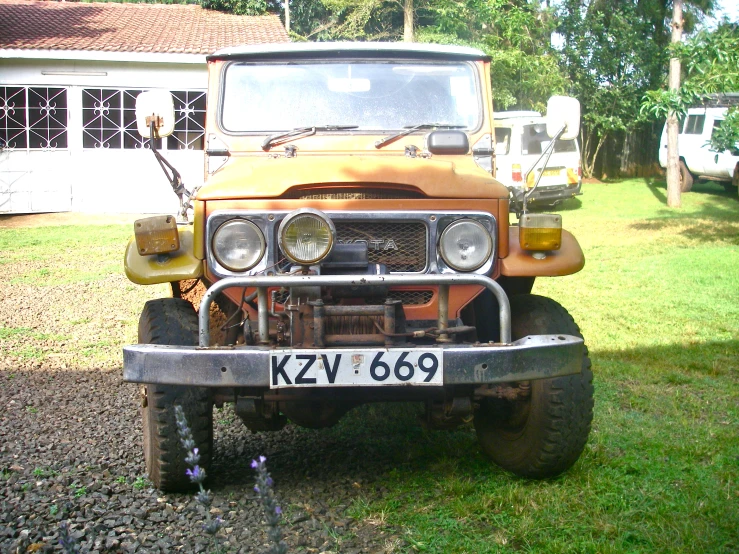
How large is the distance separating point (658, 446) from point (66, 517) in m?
2.88

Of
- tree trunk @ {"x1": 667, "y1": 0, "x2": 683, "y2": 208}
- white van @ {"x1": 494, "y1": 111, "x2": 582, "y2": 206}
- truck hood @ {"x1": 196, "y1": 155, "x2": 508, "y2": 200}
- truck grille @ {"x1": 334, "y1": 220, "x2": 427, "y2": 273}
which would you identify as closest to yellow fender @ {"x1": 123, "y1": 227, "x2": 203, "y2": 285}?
truck hood @ {"x1": 196, "y1": 155, "x2": 508, "y2": 200}

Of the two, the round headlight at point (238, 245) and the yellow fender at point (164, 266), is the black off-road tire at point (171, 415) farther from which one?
the round headlight at point (238, 245)

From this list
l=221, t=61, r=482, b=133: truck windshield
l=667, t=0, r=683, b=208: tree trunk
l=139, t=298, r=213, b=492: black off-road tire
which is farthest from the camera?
l=667, t=0, r=683, b=208: tree trunk

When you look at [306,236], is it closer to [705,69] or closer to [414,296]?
[414,296]

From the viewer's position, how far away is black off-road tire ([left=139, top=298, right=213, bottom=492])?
362 cm

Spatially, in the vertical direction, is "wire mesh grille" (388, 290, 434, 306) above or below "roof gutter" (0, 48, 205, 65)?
below

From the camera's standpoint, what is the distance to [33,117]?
17.0m

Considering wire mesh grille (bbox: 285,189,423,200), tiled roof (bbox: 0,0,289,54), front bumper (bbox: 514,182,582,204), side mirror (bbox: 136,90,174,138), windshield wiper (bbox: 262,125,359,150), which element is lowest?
front bumper (bbox: 514,182,582,204)

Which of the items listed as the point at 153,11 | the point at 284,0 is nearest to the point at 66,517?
the point at 153,11

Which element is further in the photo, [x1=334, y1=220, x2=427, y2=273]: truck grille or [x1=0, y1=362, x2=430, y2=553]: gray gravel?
[x1=334, y1=220, x2=427, y2=273]: truck grille

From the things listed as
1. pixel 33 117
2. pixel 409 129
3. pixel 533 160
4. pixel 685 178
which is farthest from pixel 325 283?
pixel 685 178

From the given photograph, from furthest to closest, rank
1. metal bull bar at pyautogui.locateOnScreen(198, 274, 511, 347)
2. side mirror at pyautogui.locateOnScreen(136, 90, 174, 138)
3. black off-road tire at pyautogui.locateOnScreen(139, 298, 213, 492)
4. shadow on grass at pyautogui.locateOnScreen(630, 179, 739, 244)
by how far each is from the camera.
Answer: shadow on grass at pyautogui.locateOnScreen(630, 179, 739, 244) → side mirror at pyautogui.locateOnScreen(136, 90, 174, 138) → black off-road tire at pyautogui.locateOnScreen(139, 298, 213, 492) → metal bull bar at pyautogui.locateOnScreen(198, 274, 511, 347)

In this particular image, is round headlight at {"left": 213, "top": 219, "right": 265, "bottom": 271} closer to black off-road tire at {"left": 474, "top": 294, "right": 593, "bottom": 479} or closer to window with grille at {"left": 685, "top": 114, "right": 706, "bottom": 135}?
black off-road tire at {"left": 474, "top": 294, "right": 593, "bottom": 479}

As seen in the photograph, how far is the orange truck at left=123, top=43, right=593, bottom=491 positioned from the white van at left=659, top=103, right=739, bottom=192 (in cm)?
1806
